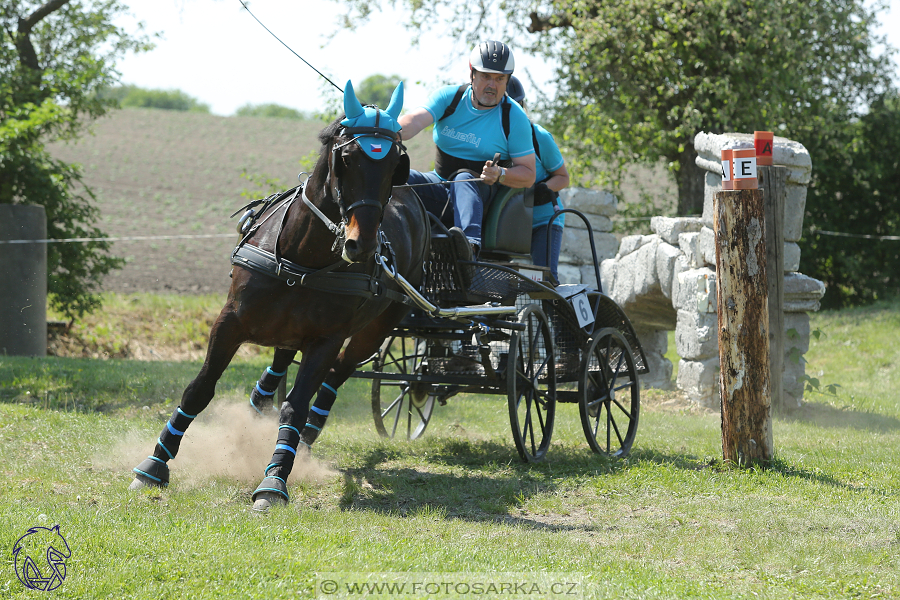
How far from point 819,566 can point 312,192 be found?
2993 millimetres

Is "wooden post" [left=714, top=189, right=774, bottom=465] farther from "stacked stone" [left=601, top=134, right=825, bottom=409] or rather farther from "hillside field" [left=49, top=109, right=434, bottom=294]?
"hillside field" [left=49, top=109, right=434, bottom=294]

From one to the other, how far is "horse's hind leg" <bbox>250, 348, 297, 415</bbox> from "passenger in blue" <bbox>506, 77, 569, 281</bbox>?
1.96m

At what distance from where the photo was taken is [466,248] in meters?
5.36

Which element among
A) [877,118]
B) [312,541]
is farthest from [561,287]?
[877,118]

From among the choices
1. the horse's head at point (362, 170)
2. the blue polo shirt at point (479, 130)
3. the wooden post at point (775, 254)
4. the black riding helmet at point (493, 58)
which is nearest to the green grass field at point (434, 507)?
the wooden post at point (775, 254)

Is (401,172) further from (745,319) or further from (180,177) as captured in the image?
(180,177)

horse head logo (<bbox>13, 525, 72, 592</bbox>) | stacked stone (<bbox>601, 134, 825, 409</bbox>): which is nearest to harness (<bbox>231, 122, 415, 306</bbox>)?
horse head logo (<bbox>13, 525, 72, 592</bbox>)

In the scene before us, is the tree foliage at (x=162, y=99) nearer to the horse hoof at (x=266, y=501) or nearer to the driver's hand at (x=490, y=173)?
the driver's hand at (x=490, y=173)

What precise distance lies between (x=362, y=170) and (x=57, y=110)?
9380 mm

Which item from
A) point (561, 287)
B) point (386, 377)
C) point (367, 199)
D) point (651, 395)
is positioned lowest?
point (651, 395)

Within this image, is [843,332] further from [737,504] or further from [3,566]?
[3,566]

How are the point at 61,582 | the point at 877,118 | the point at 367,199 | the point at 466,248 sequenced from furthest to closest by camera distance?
the point at 877,118
the point at 466,248
the point at 367,199
the point at 61,582

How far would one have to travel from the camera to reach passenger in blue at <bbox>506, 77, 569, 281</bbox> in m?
6.21

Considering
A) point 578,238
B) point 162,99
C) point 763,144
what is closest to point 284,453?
point 763,144
